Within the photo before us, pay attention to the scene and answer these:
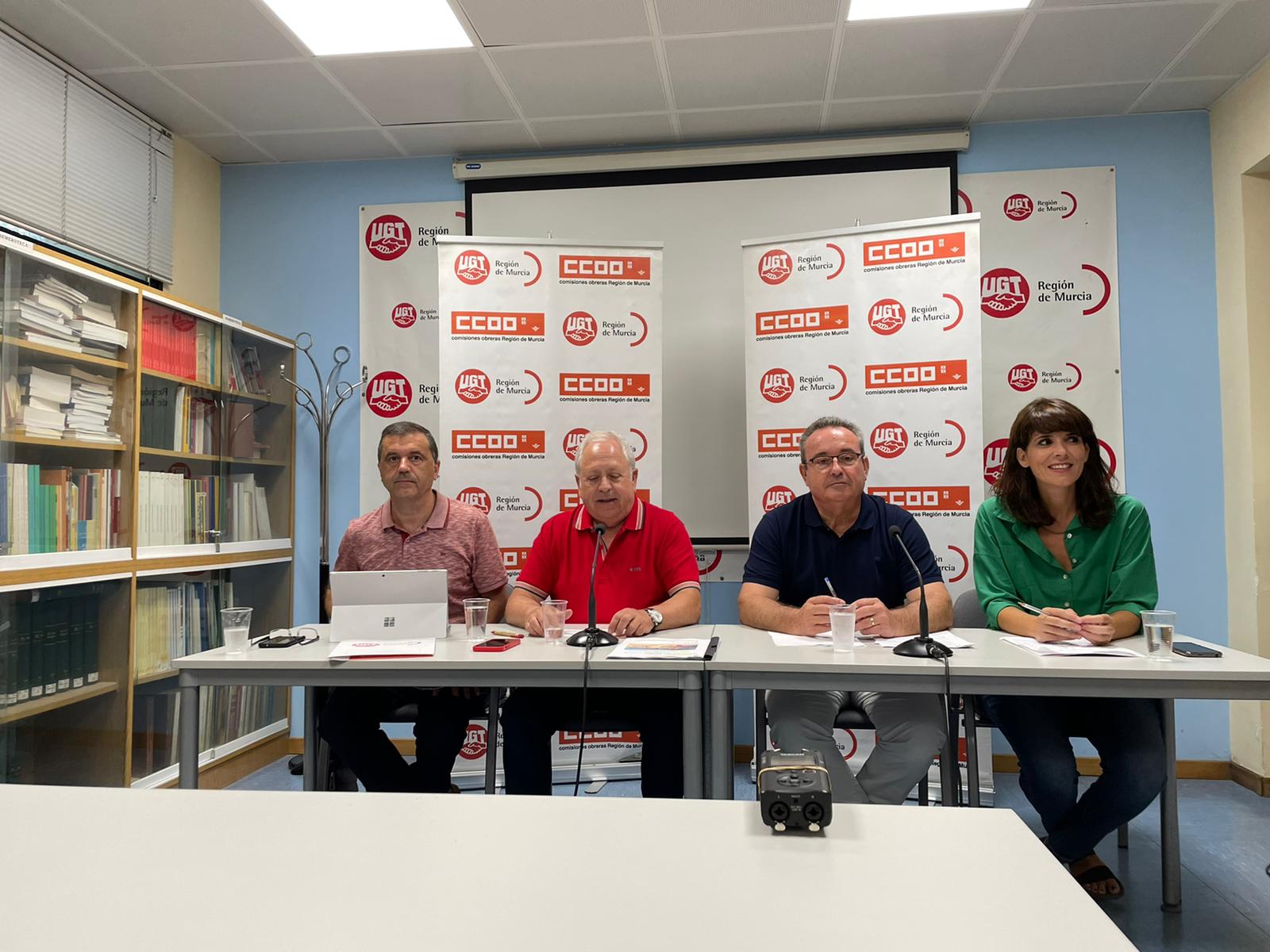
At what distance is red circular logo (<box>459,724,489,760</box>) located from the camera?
3719mm

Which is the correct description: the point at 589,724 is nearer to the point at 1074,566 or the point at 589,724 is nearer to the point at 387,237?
the point at 1074,566

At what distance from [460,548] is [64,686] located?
1.44 meters

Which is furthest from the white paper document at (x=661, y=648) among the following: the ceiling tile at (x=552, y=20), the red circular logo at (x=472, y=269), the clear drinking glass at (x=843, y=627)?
the ceiling tile at (x=552, y=20)

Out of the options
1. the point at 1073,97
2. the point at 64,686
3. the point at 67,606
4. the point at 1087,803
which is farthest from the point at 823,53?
A: the point at 64,686

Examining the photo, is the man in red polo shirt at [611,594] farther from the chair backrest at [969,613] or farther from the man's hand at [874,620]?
the chair backrest at [969,613]

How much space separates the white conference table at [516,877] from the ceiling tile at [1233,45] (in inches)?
131

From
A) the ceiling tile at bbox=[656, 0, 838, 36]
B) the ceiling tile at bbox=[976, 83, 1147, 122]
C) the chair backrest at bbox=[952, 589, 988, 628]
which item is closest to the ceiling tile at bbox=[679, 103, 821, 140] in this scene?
the ceiling tile at bbox=[656, 0, 838, 36]

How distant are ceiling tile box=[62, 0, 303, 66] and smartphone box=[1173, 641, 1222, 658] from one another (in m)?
3.47

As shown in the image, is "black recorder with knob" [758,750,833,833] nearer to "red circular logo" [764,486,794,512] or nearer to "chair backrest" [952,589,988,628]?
"chair backrest" [952,589,988,628]

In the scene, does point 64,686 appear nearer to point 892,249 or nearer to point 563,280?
point 563,280

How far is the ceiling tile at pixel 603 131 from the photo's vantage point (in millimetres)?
3742

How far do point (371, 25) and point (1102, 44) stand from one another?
2.76 meters

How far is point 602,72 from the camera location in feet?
10.9

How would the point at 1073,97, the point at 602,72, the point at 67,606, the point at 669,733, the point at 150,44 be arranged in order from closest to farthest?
the point at 669,733 < the point at 67,606 < the point at 150,44 < the point at 602,72 < the point at 1073,97
